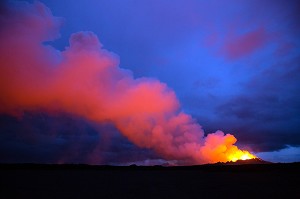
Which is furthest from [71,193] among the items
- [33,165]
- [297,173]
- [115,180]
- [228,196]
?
[33,165]

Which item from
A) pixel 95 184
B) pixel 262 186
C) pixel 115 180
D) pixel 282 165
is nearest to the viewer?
pixel 262 186

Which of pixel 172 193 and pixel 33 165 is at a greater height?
pixel 33 165

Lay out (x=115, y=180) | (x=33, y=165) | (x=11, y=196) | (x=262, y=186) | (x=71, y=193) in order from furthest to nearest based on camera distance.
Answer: (x=33, y=165) < (x=115, y=180) < (x=262, y=186) < (x=71, y=193) < (x=11, y=196)

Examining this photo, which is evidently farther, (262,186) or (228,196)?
(262,186)

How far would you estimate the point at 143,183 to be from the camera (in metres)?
31.4

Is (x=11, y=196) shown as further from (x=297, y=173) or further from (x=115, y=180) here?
(x=297, y=173)

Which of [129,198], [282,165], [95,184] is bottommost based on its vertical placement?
[129,198]

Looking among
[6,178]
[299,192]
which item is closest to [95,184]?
[6,178]

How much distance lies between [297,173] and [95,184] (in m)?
25.5

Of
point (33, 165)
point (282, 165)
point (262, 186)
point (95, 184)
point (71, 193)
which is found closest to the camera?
point (71, 193)

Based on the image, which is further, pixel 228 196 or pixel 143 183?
pixel 143 183

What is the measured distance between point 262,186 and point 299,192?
4.19m

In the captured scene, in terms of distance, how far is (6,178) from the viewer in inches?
1273

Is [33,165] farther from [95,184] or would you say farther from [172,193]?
[172,193]
